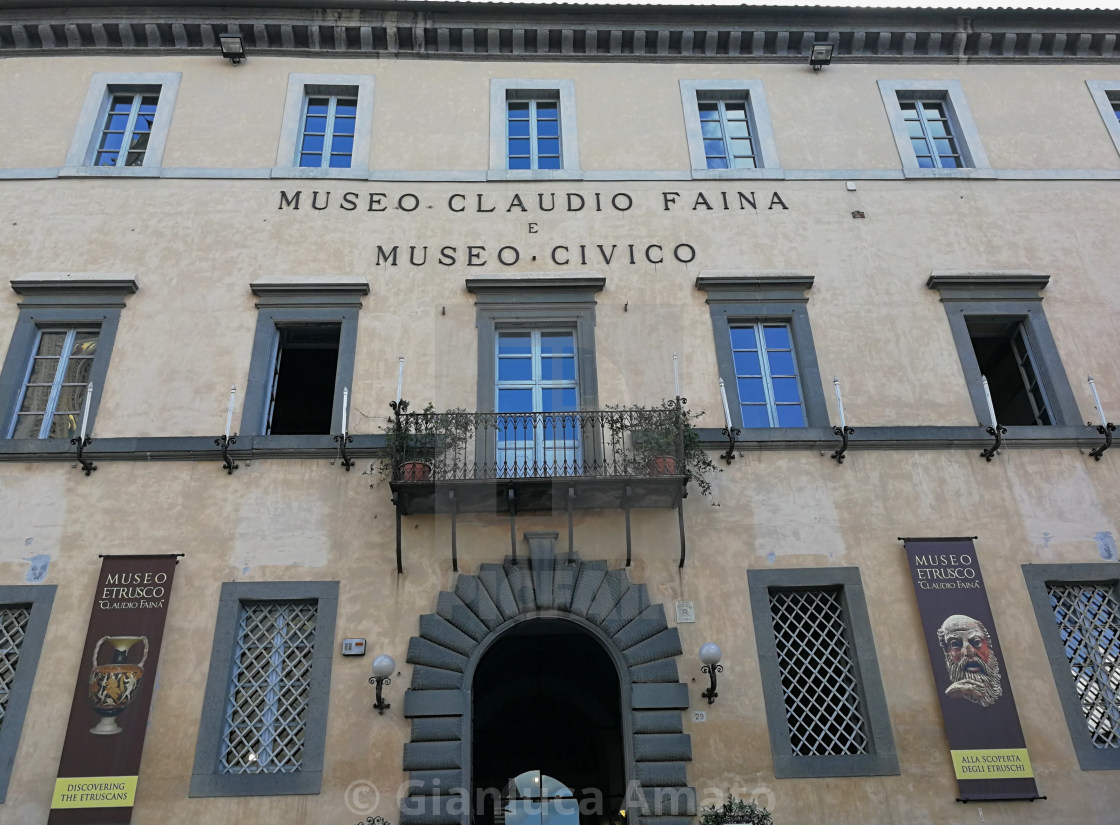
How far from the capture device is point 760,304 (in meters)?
11.3

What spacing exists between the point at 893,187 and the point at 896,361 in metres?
2.75

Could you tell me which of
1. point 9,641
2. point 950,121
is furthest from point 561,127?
point 9,641

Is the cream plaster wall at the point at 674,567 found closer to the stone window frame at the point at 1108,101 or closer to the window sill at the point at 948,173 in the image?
the window sill at the point at 948,173

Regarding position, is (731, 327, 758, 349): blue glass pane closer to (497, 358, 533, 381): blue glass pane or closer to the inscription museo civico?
the inscription museo civico

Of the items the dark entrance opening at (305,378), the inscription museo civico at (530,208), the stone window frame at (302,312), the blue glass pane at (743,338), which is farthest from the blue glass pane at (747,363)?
the dark entrance opening at (305,378)

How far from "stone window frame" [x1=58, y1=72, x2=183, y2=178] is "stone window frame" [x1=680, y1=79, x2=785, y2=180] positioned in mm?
6976

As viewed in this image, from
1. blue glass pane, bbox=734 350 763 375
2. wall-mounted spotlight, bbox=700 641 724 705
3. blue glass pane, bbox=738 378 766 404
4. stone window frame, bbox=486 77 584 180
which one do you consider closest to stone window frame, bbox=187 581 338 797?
wall-mounted spotlight, bbox=700 641 724 705

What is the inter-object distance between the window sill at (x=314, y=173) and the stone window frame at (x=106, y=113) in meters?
1.55

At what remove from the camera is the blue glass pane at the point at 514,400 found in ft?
35.0

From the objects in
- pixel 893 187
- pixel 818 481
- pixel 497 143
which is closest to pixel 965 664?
pixel 818 481

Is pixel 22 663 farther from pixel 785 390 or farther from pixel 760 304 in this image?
pixel 760 304

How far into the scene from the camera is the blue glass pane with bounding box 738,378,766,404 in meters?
10.7

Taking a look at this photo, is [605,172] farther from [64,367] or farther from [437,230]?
[64,367]

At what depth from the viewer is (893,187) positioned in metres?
12.3
